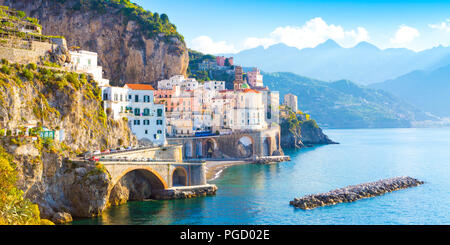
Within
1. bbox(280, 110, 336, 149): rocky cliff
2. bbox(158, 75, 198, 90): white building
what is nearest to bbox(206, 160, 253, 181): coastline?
bbox(158, 75, 198, 90): white building

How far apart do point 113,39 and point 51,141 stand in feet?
269

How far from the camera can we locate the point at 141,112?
77.2 meters

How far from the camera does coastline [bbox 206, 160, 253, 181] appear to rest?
8375 cm

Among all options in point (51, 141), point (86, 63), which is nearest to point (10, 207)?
point (51, 141)

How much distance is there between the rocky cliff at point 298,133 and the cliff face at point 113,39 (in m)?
53.9

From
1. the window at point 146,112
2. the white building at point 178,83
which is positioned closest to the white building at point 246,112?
the white building at point 178,83

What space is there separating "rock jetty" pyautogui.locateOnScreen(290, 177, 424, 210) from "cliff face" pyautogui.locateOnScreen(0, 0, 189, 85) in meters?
79.4

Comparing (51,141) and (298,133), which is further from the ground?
(51,141)

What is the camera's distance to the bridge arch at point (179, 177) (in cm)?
6194

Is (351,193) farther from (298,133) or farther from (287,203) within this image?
(298,133)

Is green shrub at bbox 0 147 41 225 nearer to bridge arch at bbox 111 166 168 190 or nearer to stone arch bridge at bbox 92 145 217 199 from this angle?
stone arch bridge at bbox 92 145 217 199

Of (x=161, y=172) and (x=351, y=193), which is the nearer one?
(x=161, y=172)

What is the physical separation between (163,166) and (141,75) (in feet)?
242
